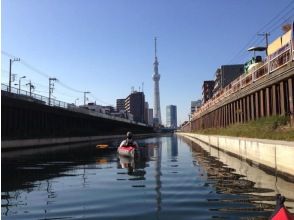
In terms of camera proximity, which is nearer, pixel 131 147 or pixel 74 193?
pixel 74 193

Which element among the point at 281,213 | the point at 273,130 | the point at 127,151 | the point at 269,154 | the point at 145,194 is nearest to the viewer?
the point at 281,213

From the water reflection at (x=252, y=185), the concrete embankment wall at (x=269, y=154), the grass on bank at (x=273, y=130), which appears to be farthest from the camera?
the grass on bank at (x=273, y=130)

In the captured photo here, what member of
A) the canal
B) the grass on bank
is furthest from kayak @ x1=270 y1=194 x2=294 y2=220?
the grass on bank

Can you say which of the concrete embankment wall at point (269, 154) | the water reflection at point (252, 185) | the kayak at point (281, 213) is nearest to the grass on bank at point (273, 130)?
the concrete embankment wall at point (269, 154)

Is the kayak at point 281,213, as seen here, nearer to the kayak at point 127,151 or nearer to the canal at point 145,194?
the canal at point 145,194

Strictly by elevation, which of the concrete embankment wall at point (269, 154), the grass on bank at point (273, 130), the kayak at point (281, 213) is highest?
the grass on bank at point (273, 130)

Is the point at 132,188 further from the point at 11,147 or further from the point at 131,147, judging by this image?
the point at 11,147

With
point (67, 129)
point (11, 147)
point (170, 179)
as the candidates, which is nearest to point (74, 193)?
point (170, 179)

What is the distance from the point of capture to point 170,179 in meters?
22.8

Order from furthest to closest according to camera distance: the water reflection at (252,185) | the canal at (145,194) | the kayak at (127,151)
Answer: the kayak at (127,151), the water reflection at (252,185), the canal at (145,194)

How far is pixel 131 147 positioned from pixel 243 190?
72.1ft

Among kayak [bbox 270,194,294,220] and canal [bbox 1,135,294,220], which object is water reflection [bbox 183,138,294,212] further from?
kayak [bbox 270,194,294,220]

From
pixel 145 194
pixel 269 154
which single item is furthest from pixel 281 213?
pixel 269 154

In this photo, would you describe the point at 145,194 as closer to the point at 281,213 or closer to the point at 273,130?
the point at 281,213
